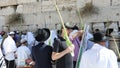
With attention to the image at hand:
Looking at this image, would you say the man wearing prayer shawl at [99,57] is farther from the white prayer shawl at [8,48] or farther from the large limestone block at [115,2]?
the large limestone block at [115,2]

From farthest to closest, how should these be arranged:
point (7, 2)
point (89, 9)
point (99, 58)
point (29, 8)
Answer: point (7, 2)
point (29, 8)
point (89, 9)
point (99, 58)

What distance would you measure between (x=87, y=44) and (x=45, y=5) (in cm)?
1146

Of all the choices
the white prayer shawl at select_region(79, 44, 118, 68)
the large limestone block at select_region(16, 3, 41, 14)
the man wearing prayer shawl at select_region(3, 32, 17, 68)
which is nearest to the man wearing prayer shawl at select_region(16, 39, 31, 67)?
the man wearing prayer shawl at select_region(3, 32, 17, 68)

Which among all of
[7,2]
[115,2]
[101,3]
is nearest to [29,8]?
[7,2]

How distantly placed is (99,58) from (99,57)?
1 cm

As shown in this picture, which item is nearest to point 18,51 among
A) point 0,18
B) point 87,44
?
point 87,44

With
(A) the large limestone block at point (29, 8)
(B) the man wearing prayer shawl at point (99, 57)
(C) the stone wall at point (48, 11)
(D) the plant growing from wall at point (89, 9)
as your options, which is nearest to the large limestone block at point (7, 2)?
(C) the stone wall at point (48, 11)

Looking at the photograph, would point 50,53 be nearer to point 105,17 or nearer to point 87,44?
point 87,44

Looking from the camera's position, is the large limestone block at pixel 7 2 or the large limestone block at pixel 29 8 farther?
the large limestone block at pixel 7 2

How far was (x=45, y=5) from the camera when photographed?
1745cm

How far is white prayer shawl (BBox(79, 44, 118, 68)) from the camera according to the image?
484 cm

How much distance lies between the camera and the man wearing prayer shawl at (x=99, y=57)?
15.9 feet

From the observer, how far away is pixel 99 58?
489 cm

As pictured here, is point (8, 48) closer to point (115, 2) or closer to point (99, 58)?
point (99, 58)
